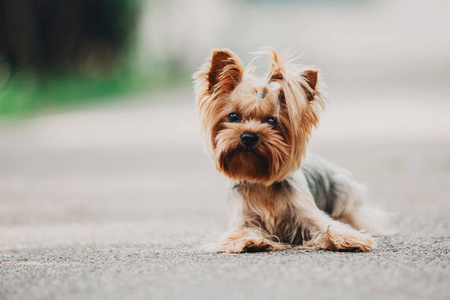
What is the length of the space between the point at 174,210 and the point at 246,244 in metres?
3.63

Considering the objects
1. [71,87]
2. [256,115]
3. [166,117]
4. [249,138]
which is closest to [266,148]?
[249,138]

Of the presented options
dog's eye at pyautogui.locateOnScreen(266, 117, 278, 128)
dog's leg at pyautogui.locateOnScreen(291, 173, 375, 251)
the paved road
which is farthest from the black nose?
the paved road

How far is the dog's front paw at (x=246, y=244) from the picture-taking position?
4602 mm

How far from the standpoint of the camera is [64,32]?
27.2 meters

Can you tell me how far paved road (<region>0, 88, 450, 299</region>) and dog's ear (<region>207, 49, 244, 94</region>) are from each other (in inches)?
58.8

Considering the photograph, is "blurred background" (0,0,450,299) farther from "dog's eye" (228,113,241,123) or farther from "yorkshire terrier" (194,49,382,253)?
"dog's eye" (228,113,241,123)

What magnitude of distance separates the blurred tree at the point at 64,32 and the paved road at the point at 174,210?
652 centimetres

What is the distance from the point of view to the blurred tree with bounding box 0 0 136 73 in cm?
2525

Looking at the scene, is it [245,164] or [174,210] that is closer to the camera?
[245,164]

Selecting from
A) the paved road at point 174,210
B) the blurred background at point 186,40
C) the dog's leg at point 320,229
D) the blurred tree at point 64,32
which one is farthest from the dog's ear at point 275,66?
the blurred tree at point 64,32

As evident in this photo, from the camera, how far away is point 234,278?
3.48 metres

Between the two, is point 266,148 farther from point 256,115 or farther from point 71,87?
point 71,87

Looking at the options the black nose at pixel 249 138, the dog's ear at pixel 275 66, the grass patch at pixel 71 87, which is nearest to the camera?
the black nose at pixel 249 138

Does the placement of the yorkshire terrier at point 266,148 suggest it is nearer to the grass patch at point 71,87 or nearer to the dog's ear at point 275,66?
the dog's ear at point 275,66
